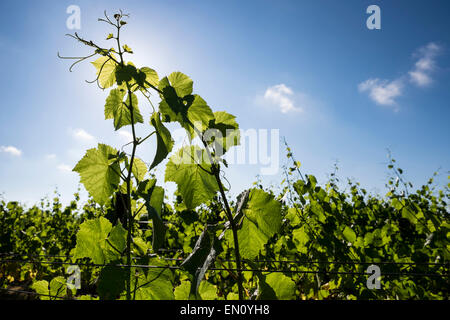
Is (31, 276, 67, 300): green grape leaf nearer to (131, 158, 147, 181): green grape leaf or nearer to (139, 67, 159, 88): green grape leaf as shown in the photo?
(131, 158, 147, 181): green grape leaf

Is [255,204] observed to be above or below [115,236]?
above

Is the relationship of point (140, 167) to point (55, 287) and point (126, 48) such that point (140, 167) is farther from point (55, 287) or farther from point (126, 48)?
point (55, 287)

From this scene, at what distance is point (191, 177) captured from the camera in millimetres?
867

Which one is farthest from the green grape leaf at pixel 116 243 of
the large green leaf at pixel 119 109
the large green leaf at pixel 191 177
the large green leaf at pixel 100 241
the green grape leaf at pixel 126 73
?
the green grape leaf at pixel 126 73

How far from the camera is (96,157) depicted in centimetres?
101

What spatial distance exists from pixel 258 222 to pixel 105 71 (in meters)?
0.78

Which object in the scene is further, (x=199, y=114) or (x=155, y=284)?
(x=155, y=284)

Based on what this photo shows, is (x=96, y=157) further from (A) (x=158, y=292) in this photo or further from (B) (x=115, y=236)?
(A) (x=158, y=292)

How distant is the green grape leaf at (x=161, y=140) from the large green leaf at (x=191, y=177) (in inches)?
2.6

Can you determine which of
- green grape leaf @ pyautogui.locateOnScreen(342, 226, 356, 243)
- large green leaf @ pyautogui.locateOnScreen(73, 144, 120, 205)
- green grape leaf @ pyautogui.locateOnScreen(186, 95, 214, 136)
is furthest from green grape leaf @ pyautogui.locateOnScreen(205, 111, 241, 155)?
green grape leaf @ pyautogui.locateOnScreen(342, 226, 356, 243)

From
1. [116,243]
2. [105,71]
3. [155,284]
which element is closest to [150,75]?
[105,71]
